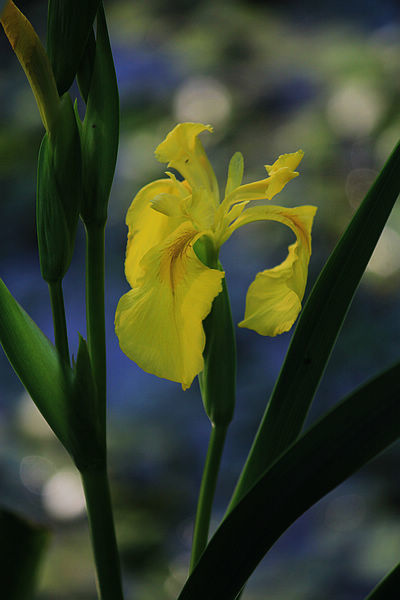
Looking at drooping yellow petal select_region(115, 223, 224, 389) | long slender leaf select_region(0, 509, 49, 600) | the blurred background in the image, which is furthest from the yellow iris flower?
the blurred background

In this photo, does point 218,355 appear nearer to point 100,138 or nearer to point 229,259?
point 100,138

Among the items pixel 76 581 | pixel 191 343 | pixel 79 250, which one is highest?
pixel 79 250

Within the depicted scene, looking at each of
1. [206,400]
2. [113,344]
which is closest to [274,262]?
[113,344]

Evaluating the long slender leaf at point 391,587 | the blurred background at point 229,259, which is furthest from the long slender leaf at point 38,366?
the blurred background at point 229,259

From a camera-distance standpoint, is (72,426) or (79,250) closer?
(72,426)

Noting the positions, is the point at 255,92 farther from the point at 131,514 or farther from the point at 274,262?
the point at 131,514

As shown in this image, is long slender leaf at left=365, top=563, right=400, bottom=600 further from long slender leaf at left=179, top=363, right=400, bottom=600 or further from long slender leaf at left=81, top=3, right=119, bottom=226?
long slender leaf at left=81, top=3, right=119, bottom=226

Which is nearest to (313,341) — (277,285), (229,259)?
(277,285)
